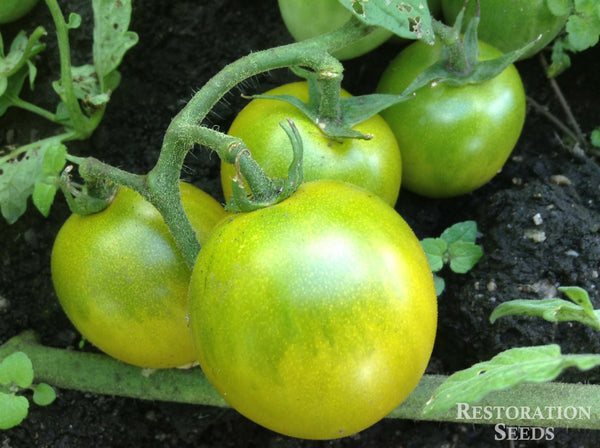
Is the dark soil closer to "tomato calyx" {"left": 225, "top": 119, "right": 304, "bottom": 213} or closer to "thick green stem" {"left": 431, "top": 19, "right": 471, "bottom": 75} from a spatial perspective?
"thick green stem" {"left": 431, "top": 19, "right": 471, "bottom": 75}

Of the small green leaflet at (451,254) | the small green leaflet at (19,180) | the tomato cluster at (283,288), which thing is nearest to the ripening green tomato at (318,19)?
the tomato cluster at (283,288)

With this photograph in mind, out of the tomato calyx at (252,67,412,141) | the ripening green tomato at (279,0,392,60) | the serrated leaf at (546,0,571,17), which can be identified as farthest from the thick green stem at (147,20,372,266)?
the serrated leaf at (546,0,571,17)

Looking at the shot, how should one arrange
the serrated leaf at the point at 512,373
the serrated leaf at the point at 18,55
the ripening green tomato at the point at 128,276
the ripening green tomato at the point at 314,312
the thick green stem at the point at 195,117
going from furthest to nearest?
the serrated leaf at the point at 18,55
the ripening green tomato at the point at 128,276
the thick green stem at the point at 195,117
the ripening green tomato at the point at 314,312
the serrated leaf at the point at 512,373

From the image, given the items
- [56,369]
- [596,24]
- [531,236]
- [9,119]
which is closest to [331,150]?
[531,236]

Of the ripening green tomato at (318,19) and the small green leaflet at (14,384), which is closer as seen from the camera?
the small green leaflet at (14,384)


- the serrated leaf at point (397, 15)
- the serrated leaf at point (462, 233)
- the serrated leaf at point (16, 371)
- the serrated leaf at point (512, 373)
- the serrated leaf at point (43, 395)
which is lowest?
the serrated leaf at point (43, 395)

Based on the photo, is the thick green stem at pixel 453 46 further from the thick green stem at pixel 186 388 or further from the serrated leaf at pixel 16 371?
the serrated leaf at pixel 16 371

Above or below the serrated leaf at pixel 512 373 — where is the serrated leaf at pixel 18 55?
above
